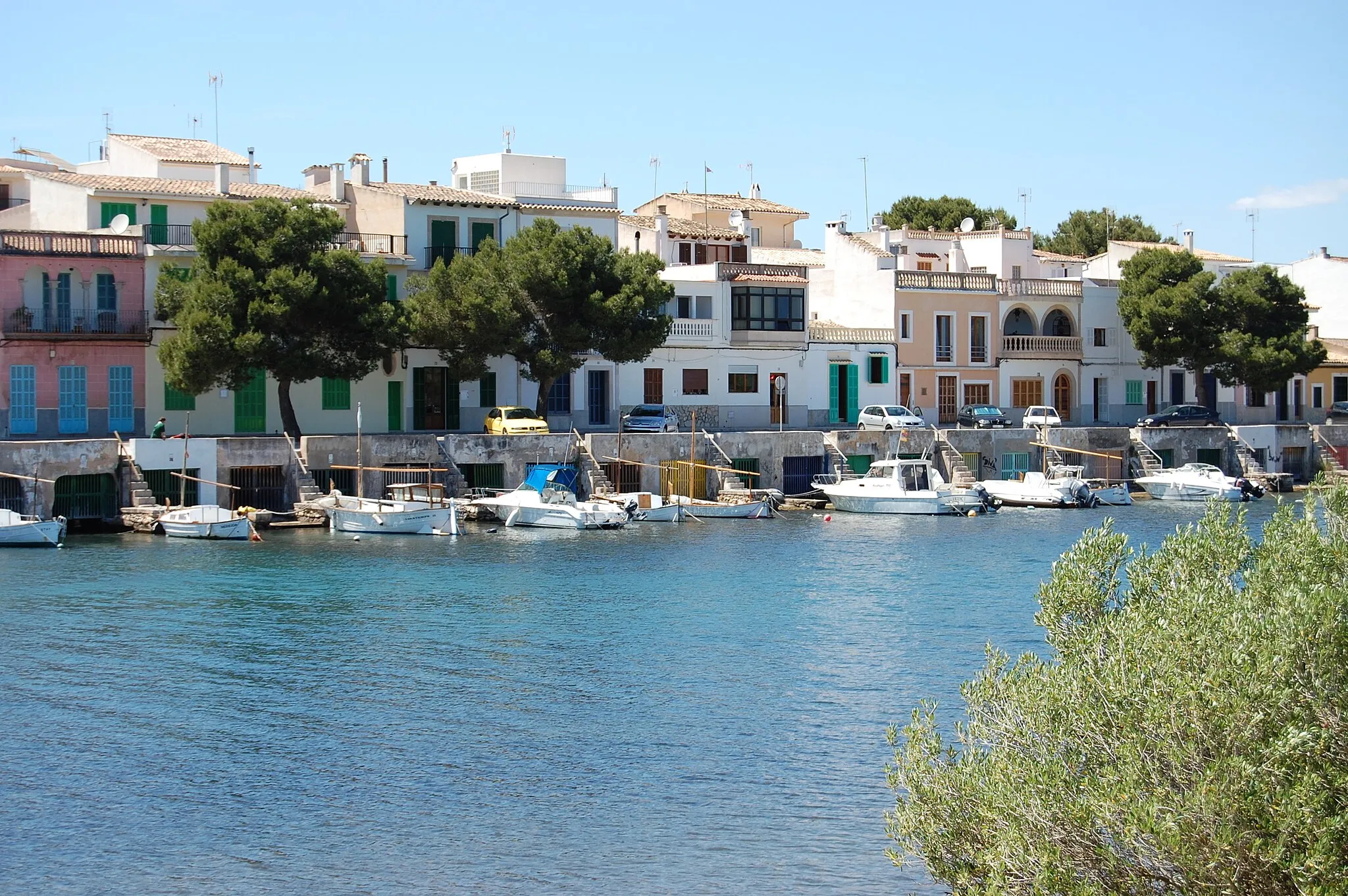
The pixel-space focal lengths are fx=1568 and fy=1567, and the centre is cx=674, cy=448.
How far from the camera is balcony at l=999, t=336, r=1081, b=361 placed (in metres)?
84.4

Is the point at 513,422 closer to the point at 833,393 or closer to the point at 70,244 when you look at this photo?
the point at 70,244

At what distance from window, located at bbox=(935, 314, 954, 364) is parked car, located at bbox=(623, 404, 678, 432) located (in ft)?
61.7

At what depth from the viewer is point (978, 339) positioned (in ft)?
275

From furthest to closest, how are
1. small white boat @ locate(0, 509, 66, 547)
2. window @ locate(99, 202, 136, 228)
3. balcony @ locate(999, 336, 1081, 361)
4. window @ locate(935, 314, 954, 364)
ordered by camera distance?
balcony @ locate(999, 336, 1081, 361) < window @ locate(935, 314, 954, 364) < window @ locate(99, 202, 136, 228) < small white boat @ locate(0, 509, 66, 547)

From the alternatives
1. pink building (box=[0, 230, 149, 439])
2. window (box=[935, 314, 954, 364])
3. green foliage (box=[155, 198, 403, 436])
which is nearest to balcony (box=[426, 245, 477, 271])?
green foliage (box=[155, 198, 403, 436])

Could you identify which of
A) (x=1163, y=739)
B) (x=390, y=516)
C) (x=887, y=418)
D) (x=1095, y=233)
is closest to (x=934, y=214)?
(x=1095, y=233)

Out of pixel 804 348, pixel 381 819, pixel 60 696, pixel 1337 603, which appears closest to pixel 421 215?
pixel 804 348

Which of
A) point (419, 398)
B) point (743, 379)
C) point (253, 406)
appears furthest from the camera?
point (743, 379)

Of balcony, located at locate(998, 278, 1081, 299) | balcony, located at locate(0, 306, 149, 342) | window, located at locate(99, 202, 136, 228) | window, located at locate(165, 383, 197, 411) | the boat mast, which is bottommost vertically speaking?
the boat mast

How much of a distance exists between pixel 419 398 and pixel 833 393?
73.2ft

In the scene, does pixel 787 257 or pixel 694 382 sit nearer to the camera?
pixel 694 382

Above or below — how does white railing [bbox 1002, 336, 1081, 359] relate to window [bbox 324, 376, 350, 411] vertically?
above

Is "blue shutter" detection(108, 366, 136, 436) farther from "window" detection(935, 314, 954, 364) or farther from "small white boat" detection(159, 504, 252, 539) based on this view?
"window" detection(935, 314, 954, 364)

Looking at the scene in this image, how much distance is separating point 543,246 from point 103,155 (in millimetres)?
26672
